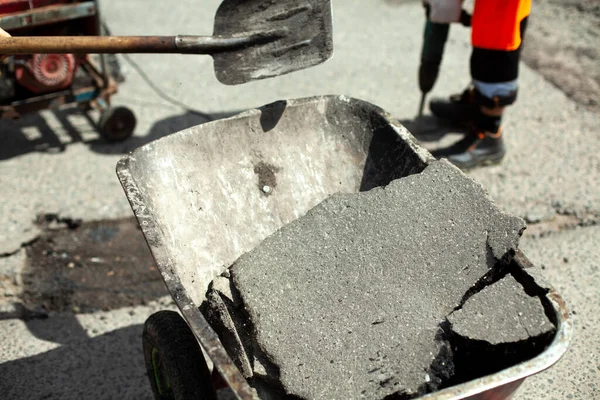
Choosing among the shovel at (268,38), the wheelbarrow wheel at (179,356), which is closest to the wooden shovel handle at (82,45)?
the shovel at (268,38)

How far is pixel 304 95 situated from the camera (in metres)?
4.90

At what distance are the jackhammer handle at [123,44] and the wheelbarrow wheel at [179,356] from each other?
1093 millimetres

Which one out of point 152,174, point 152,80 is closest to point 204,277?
point 152,174

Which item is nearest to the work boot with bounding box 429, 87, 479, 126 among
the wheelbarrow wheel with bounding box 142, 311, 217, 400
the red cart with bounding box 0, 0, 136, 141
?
the red cart with bounding box 0, 0, 136, 141

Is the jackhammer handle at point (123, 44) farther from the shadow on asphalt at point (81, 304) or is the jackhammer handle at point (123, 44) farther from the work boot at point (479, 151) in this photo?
the work boot at point (479, 151)

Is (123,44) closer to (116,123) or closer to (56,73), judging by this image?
(56,73)

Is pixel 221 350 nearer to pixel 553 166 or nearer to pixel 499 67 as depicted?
pixel 499 67

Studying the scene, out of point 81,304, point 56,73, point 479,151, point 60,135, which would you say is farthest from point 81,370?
point 479,151

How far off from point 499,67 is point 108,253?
245cm

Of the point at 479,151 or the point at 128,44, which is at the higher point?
the point at 128,44

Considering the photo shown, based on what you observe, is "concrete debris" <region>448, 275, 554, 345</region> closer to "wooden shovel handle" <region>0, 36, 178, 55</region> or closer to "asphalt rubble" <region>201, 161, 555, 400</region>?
"asphalt rubble" <region>201, 161, 555, 400</region>

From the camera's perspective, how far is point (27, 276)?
3.28m

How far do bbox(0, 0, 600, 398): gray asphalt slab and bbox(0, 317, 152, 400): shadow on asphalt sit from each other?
19 mm

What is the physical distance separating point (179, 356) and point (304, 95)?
3135 millimetres
